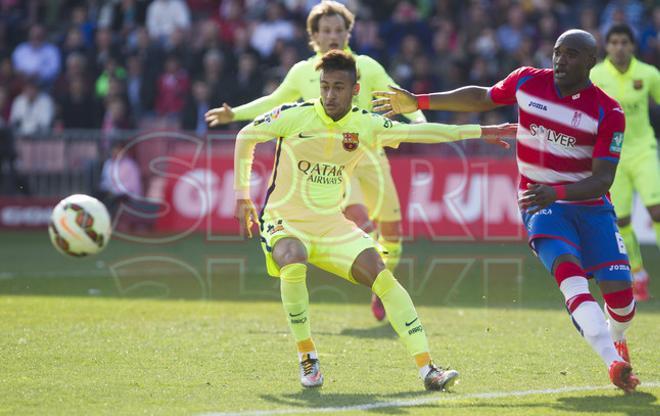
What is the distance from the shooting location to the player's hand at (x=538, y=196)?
24.4 feet

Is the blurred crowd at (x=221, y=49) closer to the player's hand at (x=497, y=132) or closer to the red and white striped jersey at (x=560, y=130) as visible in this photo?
the player's hand at (x=497, y=132)

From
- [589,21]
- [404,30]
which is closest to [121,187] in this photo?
[404,30]

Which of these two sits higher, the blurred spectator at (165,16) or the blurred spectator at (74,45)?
the blurred spectator at (165,16)

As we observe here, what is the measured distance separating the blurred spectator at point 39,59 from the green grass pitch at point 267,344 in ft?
22.9

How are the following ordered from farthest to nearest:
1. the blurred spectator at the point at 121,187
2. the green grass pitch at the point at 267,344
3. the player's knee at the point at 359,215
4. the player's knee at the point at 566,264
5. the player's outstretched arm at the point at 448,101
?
the blurred spectator at the point at 121,187 < the player's knee at the point at 359,215 < the player's outstretched arm at the point at 448,101 < the player's knee at the point at 566,264 < the green grass pitch at the point at 267,344

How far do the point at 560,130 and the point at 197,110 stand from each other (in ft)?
42.7

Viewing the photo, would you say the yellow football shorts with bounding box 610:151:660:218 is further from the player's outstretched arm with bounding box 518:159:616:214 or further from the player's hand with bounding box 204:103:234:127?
the player's outstretched arm with bounding box 518:159:616:214

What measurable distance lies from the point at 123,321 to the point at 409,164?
Answer: 8182mm

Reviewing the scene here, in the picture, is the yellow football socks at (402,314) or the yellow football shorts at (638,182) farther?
the yellow football shorts at (638,182)

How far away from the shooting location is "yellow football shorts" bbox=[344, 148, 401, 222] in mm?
11219

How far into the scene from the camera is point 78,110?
2067cm

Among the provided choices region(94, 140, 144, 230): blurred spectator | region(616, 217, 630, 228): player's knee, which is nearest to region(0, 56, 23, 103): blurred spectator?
region(94, 140, 144, 230): blurred spectator

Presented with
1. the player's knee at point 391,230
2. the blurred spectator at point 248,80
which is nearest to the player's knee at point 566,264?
the player's knee at point 391,230

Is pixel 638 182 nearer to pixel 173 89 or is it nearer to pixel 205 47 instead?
pixel 173 89
